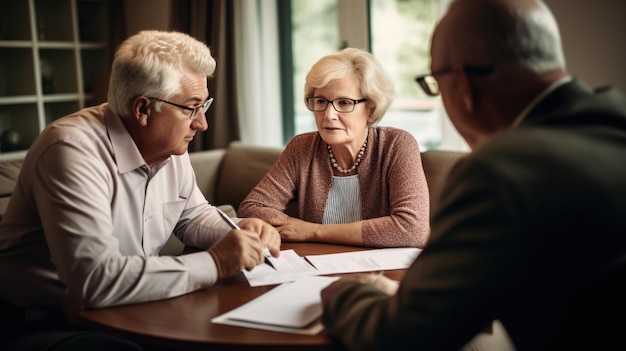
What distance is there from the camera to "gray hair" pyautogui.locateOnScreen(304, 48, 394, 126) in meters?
2.26

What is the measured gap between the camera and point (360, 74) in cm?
228

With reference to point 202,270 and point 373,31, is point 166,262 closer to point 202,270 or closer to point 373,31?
point 202,270

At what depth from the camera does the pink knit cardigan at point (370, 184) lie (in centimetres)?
199

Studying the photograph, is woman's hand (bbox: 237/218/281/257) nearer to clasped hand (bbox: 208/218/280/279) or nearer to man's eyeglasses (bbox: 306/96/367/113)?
clasped hand (bbox: 208/218/280/279)

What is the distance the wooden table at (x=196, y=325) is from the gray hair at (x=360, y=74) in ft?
2.96

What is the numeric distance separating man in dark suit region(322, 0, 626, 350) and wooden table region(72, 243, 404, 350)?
181 millimetres

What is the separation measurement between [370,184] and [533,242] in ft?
4.17

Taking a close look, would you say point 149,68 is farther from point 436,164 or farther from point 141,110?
point 436,164

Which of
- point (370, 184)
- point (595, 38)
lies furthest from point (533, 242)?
point (595, 38)

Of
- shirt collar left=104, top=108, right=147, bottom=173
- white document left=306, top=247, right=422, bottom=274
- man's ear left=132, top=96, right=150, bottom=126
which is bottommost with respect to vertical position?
white document left=306, top=247, right=422, bottom=274

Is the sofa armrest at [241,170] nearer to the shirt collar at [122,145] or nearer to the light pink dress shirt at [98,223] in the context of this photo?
the light pink dress shirt at [98,223]

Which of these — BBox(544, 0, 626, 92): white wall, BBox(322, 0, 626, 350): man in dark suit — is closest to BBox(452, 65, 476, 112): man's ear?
BBox(322, 0, 626, 350): man in dark suit

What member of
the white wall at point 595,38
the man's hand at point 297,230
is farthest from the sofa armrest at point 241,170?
the white wall at point 595,38

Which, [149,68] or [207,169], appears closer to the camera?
[149,68]
